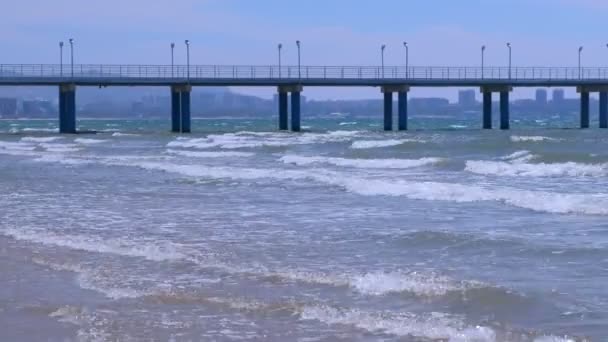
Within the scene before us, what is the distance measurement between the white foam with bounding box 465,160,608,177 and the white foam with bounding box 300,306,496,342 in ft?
52.1

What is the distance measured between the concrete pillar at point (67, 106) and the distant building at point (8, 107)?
382 feet

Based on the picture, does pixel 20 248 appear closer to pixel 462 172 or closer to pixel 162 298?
pixel 162 298

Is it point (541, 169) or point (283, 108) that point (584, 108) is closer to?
point (283, 108)

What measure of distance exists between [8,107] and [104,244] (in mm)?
167659

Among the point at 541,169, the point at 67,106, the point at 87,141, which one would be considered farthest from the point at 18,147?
the point at 541,169

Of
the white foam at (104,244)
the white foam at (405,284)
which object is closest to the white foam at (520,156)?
the white foam at (104,244)

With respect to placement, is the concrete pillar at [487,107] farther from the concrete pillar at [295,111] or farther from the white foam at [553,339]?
the white foam at [553,339]

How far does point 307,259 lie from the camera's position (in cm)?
1111

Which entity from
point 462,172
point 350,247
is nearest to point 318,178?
point 462,172

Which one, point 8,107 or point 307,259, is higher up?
point 8,107

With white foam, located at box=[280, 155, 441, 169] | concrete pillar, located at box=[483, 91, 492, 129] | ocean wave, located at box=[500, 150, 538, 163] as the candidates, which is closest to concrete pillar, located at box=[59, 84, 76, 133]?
concrete pillar, located at box=[483, 91, 492, 129]

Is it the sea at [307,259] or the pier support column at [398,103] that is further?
the pier support column at [398,103]

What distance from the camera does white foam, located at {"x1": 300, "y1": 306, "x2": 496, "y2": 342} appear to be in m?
7.62

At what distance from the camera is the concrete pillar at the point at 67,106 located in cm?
5562
